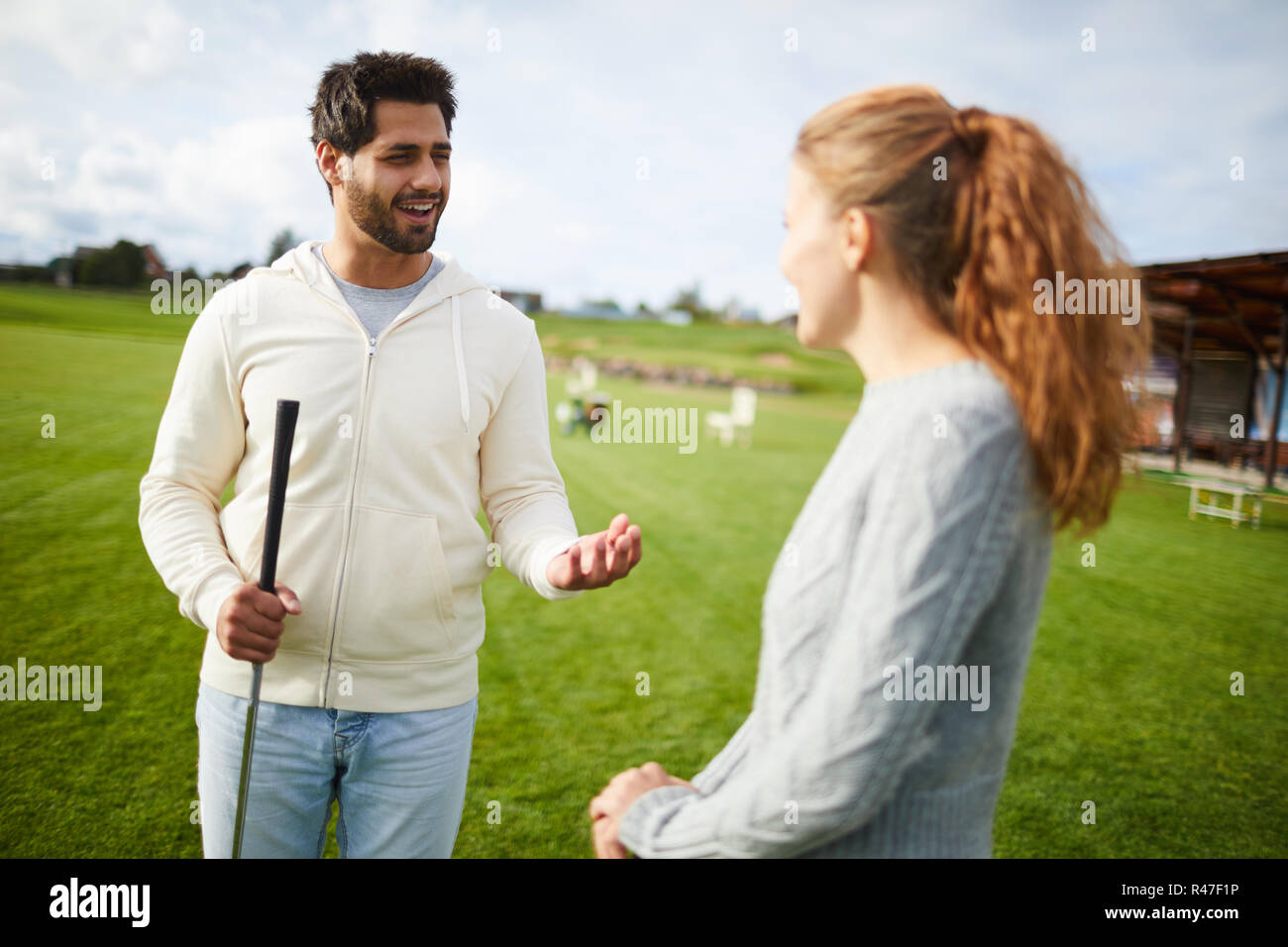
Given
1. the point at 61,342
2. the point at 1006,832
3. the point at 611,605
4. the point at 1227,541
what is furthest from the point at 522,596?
the point at 61,342

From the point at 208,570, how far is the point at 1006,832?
3397 mm

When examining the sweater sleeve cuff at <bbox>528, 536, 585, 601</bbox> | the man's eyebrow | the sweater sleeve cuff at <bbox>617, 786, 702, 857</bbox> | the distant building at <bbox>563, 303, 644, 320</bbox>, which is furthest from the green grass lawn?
the distant building at <bbox>563, 303, 644, 320</bbox>

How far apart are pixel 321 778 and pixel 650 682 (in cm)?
320

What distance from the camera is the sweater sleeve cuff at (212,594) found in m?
1.68

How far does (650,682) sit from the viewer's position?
15.9 feet

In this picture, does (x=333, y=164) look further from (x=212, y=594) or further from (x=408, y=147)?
(x=212, y=594)

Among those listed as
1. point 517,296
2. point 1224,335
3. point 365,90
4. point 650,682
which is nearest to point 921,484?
point 365,90

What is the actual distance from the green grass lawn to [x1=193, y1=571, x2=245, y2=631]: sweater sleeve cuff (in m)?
1.56

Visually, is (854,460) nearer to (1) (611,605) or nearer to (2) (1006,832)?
(2) (1006,832)

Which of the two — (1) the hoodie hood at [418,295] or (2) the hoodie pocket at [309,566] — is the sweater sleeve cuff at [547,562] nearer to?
(1) the hoodie hood at [418,295]

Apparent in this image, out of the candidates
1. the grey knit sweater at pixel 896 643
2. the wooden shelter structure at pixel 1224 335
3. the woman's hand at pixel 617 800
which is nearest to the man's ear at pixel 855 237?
the grey knit sweater at pixel 896 643

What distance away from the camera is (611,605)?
20.5 feet

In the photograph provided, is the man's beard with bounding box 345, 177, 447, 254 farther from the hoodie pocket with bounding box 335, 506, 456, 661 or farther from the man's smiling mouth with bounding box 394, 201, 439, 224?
the hoodie pocket with bounding box 335, 506, 456, 661
